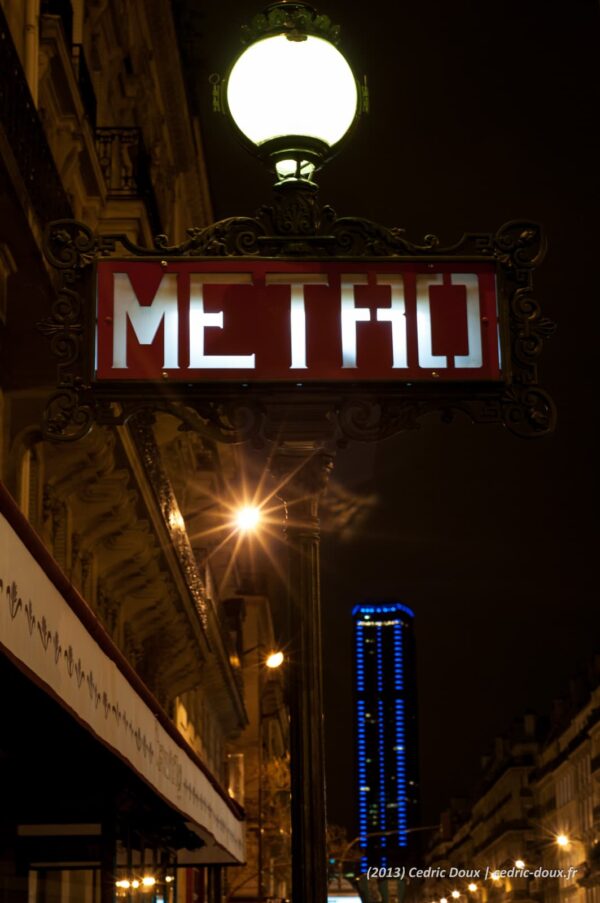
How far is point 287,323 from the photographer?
6.06 meters

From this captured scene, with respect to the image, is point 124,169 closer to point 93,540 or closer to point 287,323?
point 93,540

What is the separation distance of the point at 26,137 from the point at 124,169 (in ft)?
37.5

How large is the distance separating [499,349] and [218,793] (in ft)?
46.1

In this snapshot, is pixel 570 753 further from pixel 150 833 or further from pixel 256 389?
pixel 256 389

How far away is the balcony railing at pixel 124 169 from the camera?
2342cm

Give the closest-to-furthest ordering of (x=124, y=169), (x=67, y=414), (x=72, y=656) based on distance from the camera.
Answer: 1. (x=67, y=414)
2. (x=72, y=656)
3. (x=124, y=169)

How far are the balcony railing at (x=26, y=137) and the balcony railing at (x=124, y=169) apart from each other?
8.30 metres

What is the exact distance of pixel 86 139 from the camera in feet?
68.2

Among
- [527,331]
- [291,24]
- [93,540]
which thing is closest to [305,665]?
[527,331]

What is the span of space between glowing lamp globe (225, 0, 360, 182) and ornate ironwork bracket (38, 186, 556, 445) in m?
0.22

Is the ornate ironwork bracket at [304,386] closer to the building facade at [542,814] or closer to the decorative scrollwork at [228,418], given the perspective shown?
the decorative scrollwork at [228,418]

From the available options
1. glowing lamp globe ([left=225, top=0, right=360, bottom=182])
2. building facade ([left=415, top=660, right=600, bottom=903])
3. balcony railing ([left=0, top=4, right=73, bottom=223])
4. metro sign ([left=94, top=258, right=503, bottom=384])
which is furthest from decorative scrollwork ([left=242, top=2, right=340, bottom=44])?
building facade ([left=415, top=660, right=600, bottom=903])

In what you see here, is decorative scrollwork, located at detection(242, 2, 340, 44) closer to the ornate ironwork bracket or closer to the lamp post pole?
the ornate ironwork bracket

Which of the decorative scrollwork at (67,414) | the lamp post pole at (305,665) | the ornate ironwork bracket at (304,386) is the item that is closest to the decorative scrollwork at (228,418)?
the ornate ironwork bracket at (304,386)
